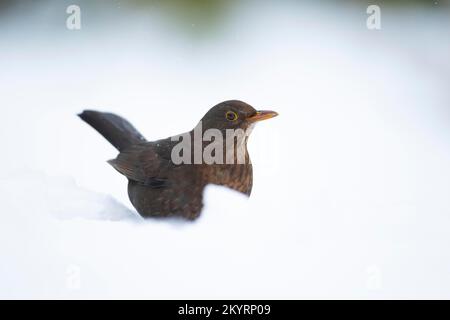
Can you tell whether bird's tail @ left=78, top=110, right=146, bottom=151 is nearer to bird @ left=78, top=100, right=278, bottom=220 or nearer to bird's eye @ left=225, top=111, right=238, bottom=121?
bird @ left=78, top=100, right=278, bottom=220

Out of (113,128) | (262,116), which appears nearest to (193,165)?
(262,116)

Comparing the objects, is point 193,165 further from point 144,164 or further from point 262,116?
point 262,116

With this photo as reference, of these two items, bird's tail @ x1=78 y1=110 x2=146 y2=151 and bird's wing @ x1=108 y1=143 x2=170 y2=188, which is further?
bird's tail @ x1=78 y1=110 x2=146 y2=151

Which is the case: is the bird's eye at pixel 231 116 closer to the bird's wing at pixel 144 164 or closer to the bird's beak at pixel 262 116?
the bird's beak at pixel 262 116

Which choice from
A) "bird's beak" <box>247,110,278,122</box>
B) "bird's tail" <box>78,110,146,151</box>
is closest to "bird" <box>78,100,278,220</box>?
"bird's beak" <box>247,110,278,122</box>

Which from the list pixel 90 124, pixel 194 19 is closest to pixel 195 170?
pixel 90 124

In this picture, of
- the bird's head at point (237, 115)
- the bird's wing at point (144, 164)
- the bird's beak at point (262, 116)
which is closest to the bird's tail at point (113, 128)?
the bird's wing at point (144, 164)
